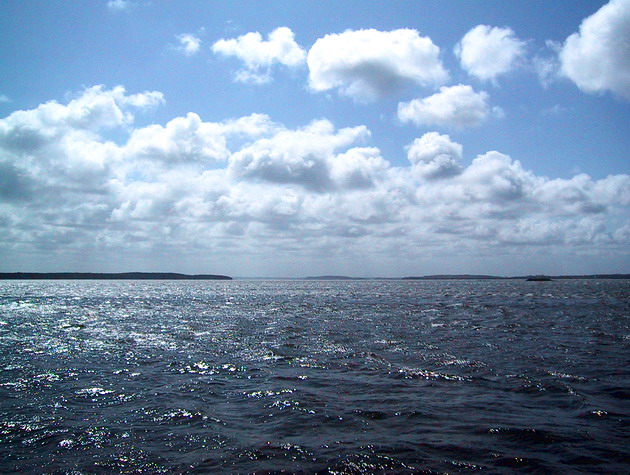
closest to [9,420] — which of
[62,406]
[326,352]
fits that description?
[62,406]

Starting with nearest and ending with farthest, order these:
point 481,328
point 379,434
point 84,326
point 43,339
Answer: point 379,434 → point 43,339 → point 481,328 → point 84,326

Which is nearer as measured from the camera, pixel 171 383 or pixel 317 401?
pixel 317 401

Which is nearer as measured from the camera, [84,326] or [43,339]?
[43,339]

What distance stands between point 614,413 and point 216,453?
12521 millimetres

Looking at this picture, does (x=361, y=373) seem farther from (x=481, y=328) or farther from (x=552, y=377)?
(x=481, y=328)

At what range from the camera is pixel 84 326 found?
39.2 m

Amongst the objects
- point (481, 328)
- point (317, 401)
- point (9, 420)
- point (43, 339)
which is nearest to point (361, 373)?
point (317, 401)

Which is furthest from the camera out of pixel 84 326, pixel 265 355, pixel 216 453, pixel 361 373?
pixel 84 326

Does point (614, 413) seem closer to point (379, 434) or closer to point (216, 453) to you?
point (379, 434)

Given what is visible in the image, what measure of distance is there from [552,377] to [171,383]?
16224 mm

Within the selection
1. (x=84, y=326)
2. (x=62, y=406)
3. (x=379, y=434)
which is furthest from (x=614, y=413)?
(x=84, y=326)

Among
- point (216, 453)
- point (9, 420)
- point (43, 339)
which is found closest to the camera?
point (216, 453)

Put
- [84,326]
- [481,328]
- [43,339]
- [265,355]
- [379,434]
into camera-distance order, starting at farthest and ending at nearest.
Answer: [84,326] → [481,328] → [43,339] → [265,355] → [379,434]

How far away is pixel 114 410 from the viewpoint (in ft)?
47.1
